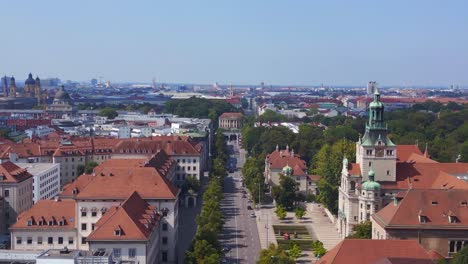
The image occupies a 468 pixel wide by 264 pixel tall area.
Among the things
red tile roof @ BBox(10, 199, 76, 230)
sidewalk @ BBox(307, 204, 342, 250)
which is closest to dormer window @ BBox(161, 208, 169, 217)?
red tile roof @ BBox(10, 199, 76, 230)

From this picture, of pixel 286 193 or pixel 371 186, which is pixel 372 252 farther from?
pixel 286 193

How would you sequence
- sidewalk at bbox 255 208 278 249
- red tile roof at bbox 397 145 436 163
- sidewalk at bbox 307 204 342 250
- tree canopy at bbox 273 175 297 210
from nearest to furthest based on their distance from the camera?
sidewalk at bbox 255 208 278 249 < sidewalk at bbox 307 204 342 250 < red tile roof at bbox 397 145 436 163 < tree canopy at bbox 273 175 297 210

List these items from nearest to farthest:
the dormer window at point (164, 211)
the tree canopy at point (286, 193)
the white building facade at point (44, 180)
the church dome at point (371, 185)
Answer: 1. the dormer window at point (164, 211)
2. the church dome at point (371, 185)
3. the white building facade at point (44, 180)
4. the tree canopy at point (286, 193)

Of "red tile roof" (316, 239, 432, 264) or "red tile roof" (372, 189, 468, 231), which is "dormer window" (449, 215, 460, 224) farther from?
"red tile roof" (316, 239, 432, 264)

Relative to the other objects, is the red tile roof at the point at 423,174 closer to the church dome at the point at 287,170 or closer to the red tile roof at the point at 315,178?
the church dome at the point at 287,170

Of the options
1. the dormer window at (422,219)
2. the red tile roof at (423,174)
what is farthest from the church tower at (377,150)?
the dormer window at (422,219)

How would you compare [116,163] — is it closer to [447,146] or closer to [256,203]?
[256,203]

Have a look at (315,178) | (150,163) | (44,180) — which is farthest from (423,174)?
(44,180)

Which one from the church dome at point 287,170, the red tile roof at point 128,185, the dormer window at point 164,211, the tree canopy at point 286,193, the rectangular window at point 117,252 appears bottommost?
the tree canopy at point 286,193
